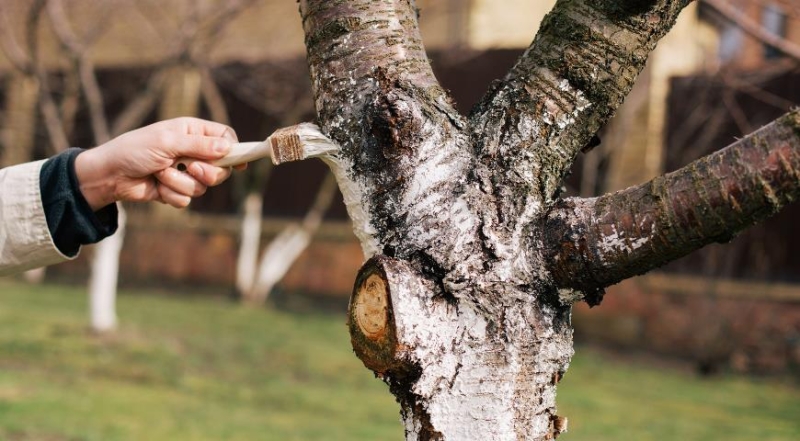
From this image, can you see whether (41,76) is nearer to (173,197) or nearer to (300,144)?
(173,197)

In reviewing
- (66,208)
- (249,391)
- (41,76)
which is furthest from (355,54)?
(41,76)

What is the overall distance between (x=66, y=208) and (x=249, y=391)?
549cm

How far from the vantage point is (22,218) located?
2.05 meters

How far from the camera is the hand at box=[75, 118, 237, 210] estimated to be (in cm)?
212

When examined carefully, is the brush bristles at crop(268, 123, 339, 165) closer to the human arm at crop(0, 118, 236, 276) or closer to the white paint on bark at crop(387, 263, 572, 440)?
the human arm at crop(0, 118, 236, 276)

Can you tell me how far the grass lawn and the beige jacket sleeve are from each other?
382 cm

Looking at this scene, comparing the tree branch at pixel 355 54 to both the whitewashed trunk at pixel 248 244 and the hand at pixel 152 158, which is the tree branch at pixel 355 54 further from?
the whitewashed trunk at pixel 248 244

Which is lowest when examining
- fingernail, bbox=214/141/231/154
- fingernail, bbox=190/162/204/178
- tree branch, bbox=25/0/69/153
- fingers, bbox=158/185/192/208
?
fingers, bbox=158/185/192/208

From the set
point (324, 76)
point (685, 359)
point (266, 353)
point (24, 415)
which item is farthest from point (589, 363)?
point (324, 76)

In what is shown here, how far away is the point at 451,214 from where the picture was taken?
1.86 m

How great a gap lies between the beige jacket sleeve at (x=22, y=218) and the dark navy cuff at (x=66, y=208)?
2cm

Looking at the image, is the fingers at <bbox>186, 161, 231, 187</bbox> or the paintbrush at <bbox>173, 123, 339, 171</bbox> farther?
the fingers at <bbox>186, 161, 231, 187</bbox>

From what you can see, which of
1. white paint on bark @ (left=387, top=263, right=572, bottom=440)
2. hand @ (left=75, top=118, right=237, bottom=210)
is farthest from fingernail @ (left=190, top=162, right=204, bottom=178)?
white paint on bark @ (left=387, top=263, right=572, bottom=440)

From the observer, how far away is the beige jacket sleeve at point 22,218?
80.4 inches
